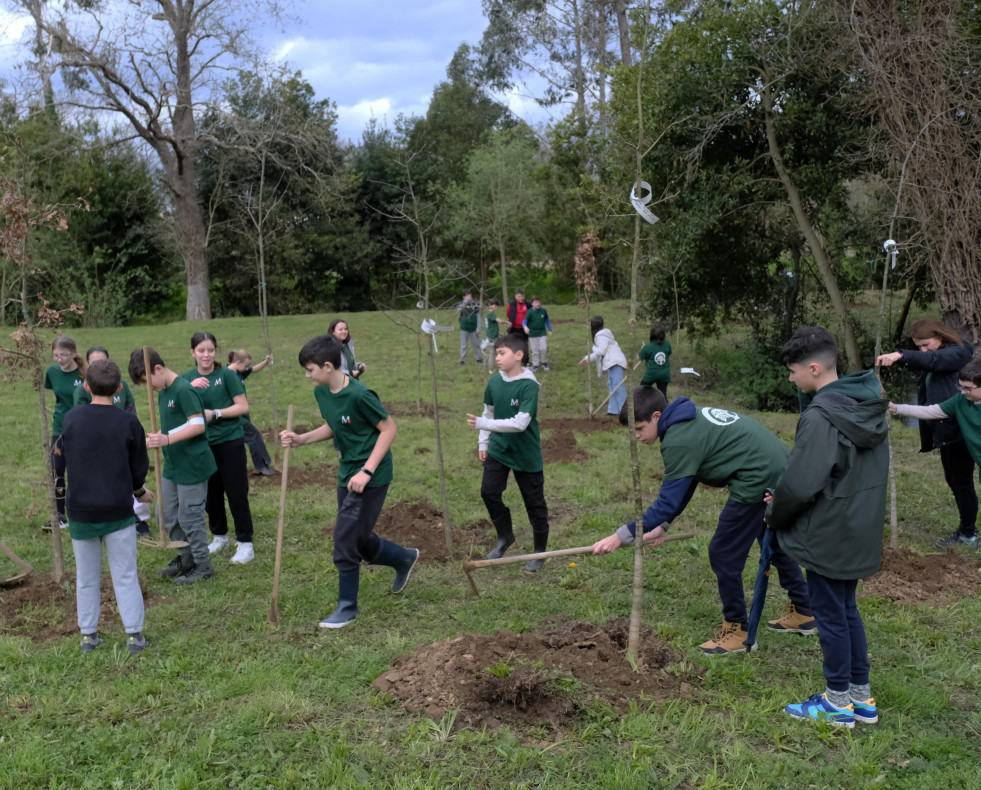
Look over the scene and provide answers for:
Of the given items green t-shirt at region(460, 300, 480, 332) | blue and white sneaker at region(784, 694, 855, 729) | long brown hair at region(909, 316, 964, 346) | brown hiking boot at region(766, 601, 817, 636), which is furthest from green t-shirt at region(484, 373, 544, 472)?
green t-shirt at region(460, 300, 480, 332)

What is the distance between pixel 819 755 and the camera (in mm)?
3559

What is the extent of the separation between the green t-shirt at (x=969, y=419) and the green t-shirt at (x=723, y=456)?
84.5 inches

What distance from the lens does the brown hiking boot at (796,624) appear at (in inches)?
189

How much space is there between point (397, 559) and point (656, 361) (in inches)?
281

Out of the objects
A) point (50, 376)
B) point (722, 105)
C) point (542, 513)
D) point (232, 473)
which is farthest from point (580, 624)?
point (722, 105)

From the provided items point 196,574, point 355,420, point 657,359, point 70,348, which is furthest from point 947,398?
point 70,348

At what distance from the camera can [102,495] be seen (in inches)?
177

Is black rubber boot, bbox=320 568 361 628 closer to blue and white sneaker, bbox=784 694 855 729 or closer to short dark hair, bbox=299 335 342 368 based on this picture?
short dark hair, bbox=299 335 342 368

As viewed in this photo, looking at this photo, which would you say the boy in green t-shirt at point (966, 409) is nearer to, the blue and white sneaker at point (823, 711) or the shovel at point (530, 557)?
the shovel at point (530, 557)

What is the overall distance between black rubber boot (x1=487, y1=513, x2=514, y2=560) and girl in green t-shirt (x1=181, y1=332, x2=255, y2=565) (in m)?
2.06

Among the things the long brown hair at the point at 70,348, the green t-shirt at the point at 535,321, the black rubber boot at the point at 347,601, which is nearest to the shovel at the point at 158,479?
the long brown hair at the point at 70,348

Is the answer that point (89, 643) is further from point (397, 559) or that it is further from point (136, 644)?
point (397, 559)

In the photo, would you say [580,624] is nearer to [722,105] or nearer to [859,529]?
[859,529]

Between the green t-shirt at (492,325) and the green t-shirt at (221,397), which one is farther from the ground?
the green t-shirt at (492,325)
